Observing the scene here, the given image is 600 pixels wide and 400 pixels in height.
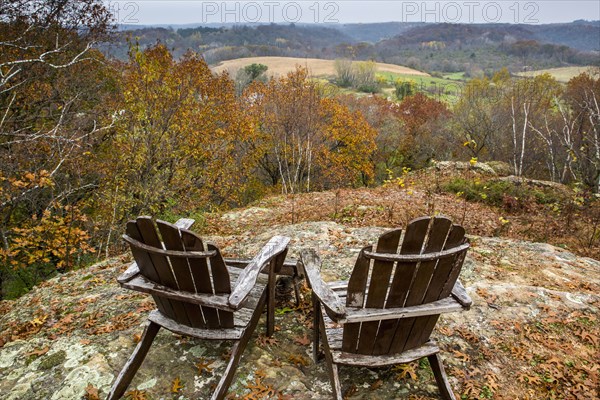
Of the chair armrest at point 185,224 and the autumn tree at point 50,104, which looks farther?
the autumn tree at point 50,104

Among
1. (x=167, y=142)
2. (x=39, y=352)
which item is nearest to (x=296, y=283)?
(x=39, y=352)

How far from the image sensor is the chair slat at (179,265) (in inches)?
99.3

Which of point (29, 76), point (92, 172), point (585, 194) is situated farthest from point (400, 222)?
point (29, 76)

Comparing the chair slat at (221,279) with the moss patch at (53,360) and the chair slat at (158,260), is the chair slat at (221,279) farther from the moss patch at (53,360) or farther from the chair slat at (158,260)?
the moss patch at (53,360)

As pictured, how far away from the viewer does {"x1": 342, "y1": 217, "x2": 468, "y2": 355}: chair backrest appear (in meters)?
2.40

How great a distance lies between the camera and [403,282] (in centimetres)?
252

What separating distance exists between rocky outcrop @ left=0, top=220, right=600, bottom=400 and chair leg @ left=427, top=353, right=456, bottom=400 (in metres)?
0.15

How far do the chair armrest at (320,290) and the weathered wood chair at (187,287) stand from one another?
1.09ft

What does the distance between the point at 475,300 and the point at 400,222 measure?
351cm

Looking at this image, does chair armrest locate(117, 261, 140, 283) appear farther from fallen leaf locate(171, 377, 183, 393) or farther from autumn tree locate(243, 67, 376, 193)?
autumn tree locate(243, 67, 376, 193)

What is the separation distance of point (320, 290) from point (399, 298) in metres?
0.60

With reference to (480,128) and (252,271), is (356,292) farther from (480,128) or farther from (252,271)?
(480,128)

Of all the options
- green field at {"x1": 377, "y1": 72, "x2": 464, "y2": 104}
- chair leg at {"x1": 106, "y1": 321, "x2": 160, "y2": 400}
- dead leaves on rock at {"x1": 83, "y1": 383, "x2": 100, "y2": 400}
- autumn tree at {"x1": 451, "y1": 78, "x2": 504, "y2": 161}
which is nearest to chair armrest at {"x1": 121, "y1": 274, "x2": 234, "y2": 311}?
chair leg at {"x1": 106, "y1": 321, "x2": 160, "y2": 400}

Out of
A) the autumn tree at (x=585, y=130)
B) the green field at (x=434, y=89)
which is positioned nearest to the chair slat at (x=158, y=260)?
the autumn tree at (x=585, y=130)
